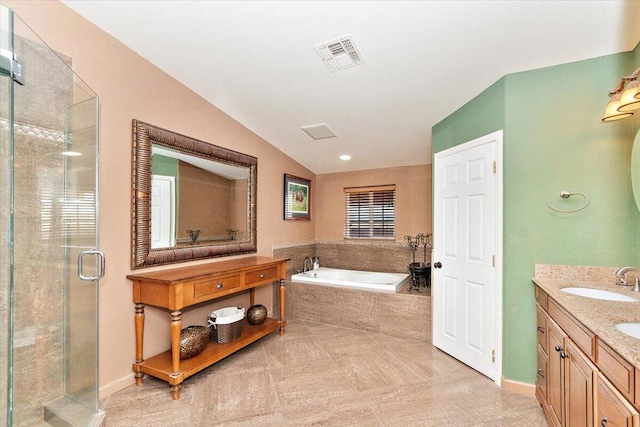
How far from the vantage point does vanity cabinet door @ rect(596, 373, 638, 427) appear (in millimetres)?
966

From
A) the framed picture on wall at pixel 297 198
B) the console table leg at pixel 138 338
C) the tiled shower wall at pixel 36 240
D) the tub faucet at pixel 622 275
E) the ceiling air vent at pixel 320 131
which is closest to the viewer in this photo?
the tiled shower wall at pixel 36 240

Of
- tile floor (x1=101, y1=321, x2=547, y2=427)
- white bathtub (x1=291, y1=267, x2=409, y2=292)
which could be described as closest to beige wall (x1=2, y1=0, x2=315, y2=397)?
tile floor (x1=101, y1=321, x2=547, y2=427)

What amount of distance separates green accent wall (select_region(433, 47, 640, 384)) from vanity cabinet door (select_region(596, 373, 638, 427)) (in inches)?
44.7

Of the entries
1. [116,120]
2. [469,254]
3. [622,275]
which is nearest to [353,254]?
[469,254]

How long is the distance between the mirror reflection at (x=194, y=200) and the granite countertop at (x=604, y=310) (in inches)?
112

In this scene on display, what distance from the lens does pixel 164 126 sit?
263cm

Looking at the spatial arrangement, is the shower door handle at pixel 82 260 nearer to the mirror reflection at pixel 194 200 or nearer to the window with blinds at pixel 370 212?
the mirror reflection at pixel 194 200

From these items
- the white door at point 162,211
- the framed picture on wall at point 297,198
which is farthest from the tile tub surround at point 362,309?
the white door at point 162,211

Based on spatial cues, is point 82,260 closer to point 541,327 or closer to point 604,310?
point 604,310

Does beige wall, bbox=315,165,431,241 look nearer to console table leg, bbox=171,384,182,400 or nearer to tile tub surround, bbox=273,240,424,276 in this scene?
tile tub surround, bbox=273,240,424,276

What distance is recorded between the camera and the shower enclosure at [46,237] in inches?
61.0

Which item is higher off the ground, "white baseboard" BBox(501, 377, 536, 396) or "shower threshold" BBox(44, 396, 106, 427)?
"shower threshold" BBox(44, 396, 106, 427)

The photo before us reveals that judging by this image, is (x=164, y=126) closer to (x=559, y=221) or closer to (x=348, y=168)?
(x=348, y=168)

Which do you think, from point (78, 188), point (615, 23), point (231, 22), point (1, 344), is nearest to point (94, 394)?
point (1, 344)
